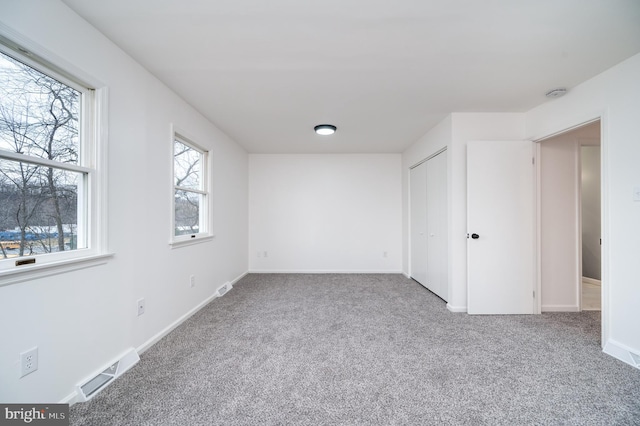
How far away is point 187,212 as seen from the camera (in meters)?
2.92

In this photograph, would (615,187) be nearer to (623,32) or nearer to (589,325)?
(623,32)

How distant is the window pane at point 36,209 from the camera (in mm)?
1269

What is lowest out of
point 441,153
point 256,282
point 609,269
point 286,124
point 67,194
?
point 256,282

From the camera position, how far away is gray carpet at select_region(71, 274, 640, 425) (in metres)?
1.42

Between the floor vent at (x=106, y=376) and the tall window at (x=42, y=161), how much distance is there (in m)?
0.84

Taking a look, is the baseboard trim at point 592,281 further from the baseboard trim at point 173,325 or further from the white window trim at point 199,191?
the white window trim at point 199,191

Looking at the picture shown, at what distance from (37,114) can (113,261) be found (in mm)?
995

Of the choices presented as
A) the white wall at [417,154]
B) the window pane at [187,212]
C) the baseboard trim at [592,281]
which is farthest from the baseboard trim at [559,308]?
the window pane at [187,212]

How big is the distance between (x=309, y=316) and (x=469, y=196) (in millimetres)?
2326

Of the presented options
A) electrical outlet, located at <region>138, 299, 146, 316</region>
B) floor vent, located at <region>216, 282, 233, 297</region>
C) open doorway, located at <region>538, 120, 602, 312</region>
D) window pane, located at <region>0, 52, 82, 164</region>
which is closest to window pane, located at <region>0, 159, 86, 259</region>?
window pane, located at <region>0, 52, 82, 164</region>

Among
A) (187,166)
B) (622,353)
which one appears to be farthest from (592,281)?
(187,166)

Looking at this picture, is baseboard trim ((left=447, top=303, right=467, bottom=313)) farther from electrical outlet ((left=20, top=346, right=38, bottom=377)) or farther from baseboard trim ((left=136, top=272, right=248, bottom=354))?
electrical outlet ((left=20, top=346, right=38, bottom=377))

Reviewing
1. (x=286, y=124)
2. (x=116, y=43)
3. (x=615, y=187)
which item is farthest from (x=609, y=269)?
(x=116, y=43)

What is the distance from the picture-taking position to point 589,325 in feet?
8.45
